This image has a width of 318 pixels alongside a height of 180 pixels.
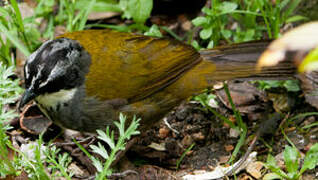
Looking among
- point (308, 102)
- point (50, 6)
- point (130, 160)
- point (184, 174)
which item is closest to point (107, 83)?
point (130, 160)

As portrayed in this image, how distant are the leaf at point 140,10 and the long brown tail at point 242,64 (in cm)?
113

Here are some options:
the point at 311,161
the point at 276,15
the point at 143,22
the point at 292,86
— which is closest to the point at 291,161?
the point at 311,161

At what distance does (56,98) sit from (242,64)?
1765 millimetres

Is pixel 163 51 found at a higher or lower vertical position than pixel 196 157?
higher

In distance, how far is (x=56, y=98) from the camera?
12.0ft

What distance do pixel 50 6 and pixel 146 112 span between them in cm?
249

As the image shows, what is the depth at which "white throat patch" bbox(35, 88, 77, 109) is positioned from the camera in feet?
11.9

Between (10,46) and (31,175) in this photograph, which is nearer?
(31,175)

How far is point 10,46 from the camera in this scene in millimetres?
5250

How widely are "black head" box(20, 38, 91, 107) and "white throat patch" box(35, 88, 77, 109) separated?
45 mm

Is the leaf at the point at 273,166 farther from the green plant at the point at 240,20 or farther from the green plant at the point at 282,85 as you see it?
the green plant at the point at 240,20

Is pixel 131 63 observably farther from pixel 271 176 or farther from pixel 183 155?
pixel 271 176

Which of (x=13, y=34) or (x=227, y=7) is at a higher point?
(x=227, y=7)

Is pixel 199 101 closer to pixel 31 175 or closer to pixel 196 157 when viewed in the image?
pixel 196 157
